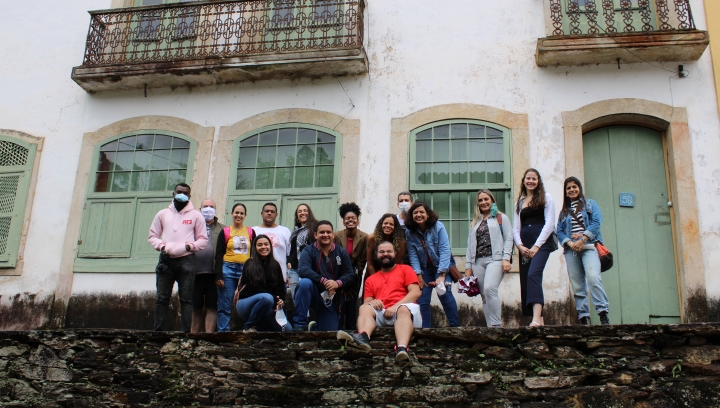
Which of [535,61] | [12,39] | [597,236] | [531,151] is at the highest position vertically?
[12,39]

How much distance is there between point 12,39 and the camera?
10.4m

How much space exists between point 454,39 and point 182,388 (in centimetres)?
603

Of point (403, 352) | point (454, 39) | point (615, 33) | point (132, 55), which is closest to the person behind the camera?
point (403, 352)

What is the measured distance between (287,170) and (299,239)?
2.24 m

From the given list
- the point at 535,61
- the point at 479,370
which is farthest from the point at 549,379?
the point at 535,61

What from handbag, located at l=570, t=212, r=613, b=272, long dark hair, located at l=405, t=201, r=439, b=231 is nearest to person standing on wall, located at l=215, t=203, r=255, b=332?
long dark hair, located at l=405, t=201, r=439, b=231

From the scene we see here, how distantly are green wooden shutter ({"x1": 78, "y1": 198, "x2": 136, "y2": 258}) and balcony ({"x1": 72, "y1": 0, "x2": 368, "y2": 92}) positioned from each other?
5.95 ft

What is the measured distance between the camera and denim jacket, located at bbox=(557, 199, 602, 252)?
6129 millimetres

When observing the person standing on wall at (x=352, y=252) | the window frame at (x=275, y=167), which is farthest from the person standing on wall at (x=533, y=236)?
the window frame at (x=275, y=167)

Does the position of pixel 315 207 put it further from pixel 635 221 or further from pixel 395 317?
pixel 635 221

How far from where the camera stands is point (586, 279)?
612cm

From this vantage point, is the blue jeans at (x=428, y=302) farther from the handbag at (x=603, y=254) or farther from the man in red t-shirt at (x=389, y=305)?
the handbag at (x=603, y=254)

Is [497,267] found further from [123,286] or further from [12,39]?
[12,39]

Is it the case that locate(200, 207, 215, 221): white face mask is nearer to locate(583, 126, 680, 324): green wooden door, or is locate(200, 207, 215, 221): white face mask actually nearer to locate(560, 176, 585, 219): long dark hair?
locate(560, 176, 585, 219): long dark hair
